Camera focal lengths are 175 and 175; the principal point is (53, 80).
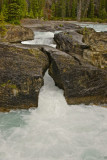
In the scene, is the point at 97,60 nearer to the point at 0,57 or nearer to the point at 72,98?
the point at 72,98

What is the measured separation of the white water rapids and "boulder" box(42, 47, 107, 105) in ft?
1.53

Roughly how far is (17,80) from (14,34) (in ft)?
24.5

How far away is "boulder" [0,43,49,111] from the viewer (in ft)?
25.6

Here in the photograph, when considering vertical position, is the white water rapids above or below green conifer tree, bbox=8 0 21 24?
below

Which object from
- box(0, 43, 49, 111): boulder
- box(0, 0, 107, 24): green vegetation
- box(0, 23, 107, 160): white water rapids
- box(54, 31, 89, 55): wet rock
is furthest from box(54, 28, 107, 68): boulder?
box(0, 0, 107, 24): green vegetation

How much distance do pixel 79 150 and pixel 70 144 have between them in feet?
1.31

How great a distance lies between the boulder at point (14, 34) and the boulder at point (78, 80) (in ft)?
19.9

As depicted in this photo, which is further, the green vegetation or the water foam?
the green vegetation

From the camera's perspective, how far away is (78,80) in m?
8.71

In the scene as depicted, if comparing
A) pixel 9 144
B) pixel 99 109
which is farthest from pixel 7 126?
pixel 99 109

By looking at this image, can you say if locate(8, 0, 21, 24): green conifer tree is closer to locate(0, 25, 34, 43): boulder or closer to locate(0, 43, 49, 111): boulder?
locate(0, 25, 34, 43): boulder

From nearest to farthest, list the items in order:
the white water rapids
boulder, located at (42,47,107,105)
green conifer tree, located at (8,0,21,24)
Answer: the white water rapids → boulder, located at (42,47,107,105) → green conifer tree, located at (8,0,21,24)

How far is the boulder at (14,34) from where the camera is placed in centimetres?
1355

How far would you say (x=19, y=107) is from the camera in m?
8.07
